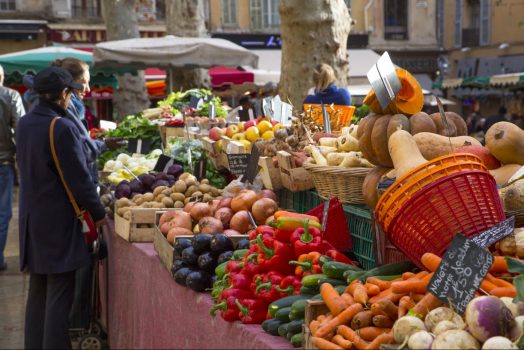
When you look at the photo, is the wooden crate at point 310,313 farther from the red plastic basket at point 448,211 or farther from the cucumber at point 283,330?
the red plastic basket at point 448,211

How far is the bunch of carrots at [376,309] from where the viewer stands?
2.62m

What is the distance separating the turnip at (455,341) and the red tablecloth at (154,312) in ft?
2.72

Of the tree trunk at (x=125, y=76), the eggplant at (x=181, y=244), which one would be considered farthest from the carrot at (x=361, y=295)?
the tree trunk at (x=125, y=76)

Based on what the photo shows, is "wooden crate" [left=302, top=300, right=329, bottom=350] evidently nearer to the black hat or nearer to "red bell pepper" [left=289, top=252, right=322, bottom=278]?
"red bell pepper" [left=289, top=252, right=322, bottom=278]

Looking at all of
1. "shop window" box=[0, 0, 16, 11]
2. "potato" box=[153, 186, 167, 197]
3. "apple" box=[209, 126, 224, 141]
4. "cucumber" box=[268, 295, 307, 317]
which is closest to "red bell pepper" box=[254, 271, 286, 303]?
"cucumber" box=[268, 295, 307, 317]

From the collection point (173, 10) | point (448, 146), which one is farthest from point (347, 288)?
point (173, 10)

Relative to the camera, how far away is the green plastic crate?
12.2 feet

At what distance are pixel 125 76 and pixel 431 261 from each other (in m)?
16.9

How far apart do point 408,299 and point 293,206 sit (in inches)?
91.0

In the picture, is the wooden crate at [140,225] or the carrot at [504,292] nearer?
the carrot at [504,292]

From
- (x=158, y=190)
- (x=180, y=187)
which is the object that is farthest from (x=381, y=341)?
(x=158, y=190)

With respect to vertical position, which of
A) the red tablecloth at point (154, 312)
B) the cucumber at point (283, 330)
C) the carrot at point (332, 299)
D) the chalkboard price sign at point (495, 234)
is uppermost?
the chalkboard price sign at point (495, 234)

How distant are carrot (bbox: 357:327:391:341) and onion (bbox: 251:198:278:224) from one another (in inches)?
74.4

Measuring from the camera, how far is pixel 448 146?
341cm
